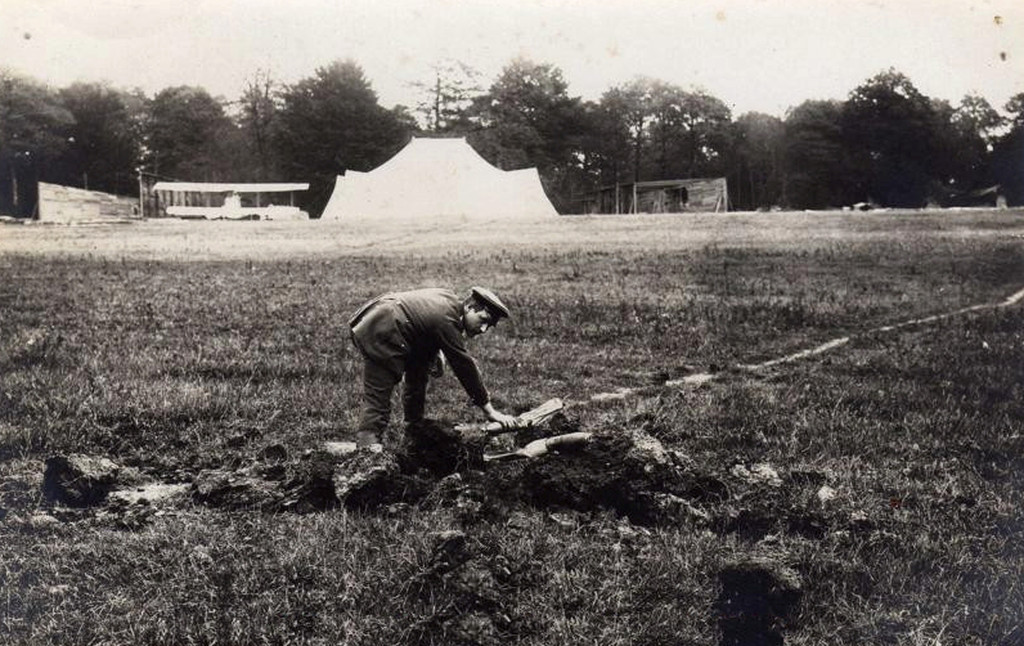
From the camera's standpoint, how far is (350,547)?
430cm

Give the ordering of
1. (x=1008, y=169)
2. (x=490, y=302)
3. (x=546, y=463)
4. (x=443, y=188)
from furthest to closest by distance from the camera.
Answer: (x=1008, y=169) < (x=443, y=188) < (x=490, y=302) < (x=546, y=463)

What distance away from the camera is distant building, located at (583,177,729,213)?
125 ft

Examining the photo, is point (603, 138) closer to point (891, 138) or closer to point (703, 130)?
point (703, 130)

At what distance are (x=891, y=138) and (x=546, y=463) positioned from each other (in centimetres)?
3500

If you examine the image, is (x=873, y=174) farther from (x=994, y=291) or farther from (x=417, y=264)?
(x=417, y=264)

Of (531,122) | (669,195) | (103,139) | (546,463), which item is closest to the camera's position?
(546,463)

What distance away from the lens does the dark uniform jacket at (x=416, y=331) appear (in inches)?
222

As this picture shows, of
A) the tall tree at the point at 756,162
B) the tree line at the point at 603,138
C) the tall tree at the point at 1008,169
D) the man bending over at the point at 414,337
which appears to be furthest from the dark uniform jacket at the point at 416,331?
the tall tree at the point at 756,162

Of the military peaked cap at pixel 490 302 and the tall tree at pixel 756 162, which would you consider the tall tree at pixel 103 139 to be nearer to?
the tall tree at pixel 756 162

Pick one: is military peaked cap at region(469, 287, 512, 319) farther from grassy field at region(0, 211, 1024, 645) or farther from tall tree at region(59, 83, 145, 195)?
tall tree at region(59, 83, 145, 195)

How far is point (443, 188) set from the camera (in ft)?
112

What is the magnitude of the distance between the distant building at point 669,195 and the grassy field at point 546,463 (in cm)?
2322

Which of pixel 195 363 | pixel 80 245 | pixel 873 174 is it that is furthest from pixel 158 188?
pixel 195 363

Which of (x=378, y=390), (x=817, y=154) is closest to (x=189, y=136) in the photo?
(x=817, y=154)
